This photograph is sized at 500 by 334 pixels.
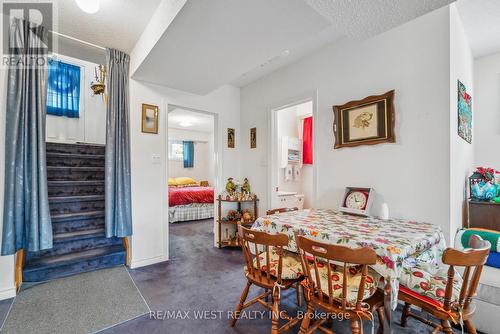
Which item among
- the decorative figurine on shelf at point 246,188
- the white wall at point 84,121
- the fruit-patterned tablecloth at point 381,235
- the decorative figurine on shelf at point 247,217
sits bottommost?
the decorative figurine on shelf at point 247,217

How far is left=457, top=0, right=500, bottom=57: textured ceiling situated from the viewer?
193cm

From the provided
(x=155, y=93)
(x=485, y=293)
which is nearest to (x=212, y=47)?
(x=155, y=93)

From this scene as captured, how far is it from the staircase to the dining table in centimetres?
223

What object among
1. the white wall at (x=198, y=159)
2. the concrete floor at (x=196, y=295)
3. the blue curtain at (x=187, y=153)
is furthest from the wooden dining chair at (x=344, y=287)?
the blue curtain at (x=187, y=153)

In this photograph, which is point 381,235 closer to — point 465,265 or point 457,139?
point 465,265

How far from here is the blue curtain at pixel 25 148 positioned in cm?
205

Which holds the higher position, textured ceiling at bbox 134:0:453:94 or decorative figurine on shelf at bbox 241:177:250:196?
textured ceiling at bbox 134:0:453:94

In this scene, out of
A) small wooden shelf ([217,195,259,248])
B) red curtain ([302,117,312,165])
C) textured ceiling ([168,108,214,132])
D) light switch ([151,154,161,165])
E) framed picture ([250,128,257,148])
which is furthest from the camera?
textured ceiling ([168,108,214,132])

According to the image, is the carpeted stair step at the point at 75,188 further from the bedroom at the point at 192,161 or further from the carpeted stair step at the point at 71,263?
the bedroom at the point at 192,161

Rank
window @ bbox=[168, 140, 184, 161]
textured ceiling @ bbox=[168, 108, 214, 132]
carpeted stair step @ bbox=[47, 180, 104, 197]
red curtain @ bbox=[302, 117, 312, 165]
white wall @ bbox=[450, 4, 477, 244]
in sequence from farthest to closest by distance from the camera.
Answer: window @ bbox=[168, 140, 184, 161], textured ceiling @ bbox=[168, 108, 214, 132], red curtain @ bbox=[302, 117, 312, 165], carpeted stair step @ bbox=[47, 180, 104, 197], white wall @ bbox=[450, 4, 477, 244]

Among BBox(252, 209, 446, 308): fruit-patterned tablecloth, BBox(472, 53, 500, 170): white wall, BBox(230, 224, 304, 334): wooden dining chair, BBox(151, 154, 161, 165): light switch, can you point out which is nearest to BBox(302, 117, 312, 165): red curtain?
BBox(472, 53, 500, 170): white wall

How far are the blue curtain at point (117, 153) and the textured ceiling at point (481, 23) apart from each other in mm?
3566

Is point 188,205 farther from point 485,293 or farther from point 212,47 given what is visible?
point 485,293

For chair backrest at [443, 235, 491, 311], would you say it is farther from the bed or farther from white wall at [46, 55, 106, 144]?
white wall at [46, 55, 106, 144]
